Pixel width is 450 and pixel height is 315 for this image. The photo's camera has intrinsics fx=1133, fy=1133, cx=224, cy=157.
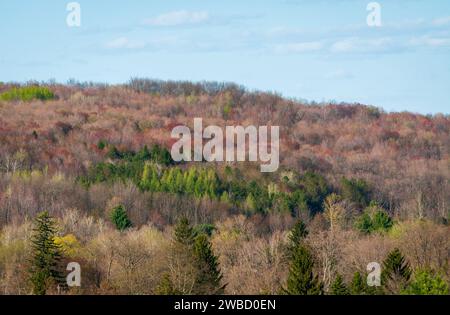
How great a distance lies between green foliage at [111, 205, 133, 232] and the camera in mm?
73656

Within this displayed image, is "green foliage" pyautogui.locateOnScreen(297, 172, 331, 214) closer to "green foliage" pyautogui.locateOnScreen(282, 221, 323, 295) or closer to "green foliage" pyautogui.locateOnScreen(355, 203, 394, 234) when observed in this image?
"green foliage" pyautogui.locateOnScreen(355, 203, 394, 234)

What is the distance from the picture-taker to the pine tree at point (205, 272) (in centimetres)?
3816

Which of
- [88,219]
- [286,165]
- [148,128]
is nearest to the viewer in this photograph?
[88,219]

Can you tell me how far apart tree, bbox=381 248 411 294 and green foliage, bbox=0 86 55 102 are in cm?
12481

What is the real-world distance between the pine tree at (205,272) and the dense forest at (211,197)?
0.23 ft

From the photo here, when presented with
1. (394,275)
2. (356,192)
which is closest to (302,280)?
(394,275)

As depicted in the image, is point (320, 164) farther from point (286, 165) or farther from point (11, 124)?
point (11, 124)

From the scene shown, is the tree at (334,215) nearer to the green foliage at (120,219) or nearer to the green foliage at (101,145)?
the green foliage at (120,219)

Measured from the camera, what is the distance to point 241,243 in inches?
2235

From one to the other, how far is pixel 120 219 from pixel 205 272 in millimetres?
35235

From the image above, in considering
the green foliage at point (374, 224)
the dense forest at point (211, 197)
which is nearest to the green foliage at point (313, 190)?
the dense forest at point (211, 197)

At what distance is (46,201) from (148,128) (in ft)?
200
